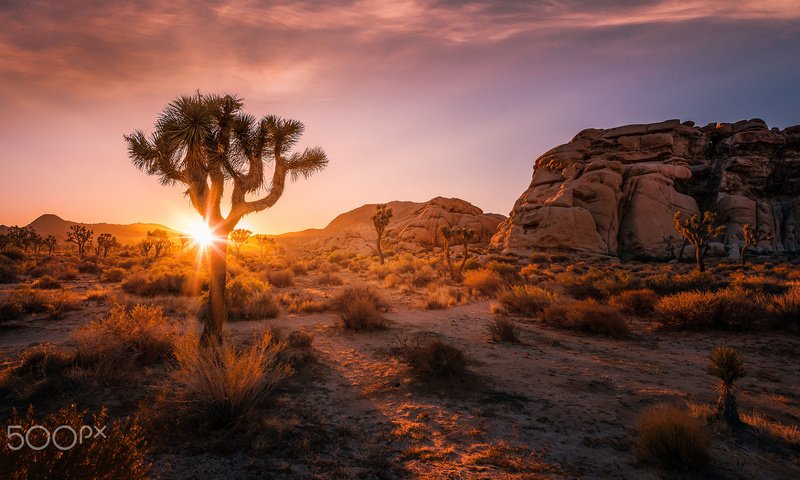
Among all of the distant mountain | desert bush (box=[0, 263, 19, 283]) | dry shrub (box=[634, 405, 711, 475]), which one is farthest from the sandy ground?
the distant mountain

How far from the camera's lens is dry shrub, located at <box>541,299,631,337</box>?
8.97 m

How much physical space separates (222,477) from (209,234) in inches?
192

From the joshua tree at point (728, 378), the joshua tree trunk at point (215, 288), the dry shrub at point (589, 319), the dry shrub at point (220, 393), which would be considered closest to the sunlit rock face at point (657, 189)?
the dry shrub at point (589, 319)

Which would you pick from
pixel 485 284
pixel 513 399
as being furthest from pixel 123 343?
pixel 485 284

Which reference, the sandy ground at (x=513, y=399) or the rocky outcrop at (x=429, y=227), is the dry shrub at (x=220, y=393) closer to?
the sandy ground at (x=513, y=399)

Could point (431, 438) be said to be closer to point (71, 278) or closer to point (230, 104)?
point (230, 104)

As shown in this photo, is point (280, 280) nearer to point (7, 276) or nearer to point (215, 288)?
point (215, 288)

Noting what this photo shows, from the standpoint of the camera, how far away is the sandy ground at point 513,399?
3.50 m

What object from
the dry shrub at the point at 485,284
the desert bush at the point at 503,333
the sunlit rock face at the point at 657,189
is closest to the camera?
the desert bush at the point at 503,333

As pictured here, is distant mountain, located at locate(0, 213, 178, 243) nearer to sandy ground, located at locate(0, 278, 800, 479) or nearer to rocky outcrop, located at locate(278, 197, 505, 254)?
rocky outcrop, located at locate(278, 197, 505, 254)

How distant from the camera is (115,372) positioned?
5.41 metres

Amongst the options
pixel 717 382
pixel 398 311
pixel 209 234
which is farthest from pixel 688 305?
pixel 209 234

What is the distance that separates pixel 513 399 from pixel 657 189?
4606 centimetres

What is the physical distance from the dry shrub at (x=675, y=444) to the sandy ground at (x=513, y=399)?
17 cm
